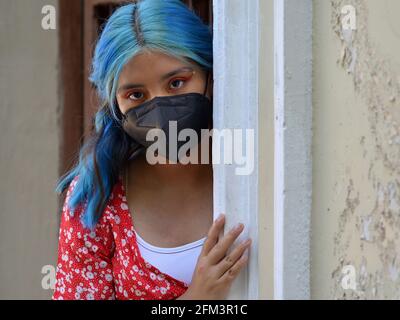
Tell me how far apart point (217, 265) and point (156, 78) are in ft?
1.68

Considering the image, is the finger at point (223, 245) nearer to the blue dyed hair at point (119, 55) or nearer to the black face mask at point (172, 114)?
the black face mask at point (172, 114)

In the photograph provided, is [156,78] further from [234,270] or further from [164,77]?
[234,270]

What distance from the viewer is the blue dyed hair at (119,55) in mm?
2203

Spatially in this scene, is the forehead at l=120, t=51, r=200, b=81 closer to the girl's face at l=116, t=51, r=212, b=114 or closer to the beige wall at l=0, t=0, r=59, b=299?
the girl's face at l=116, t=51, r=212, b=114

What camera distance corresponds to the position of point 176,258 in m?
2.27

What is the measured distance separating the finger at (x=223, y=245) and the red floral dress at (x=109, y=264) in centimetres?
28

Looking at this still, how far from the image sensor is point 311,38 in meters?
1.76

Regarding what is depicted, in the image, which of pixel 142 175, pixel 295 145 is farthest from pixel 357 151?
pixel 142 175

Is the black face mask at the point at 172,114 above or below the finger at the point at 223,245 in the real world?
above

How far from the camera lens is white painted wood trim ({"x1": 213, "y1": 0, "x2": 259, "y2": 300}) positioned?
1.91 m

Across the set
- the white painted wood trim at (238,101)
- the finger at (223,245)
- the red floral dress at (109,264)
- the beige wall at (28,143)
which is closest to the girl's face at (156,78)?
the white painted wood trim at (238,101)

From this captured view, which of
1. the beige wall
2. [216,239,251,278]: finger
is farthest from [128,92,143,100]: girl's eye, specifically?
the beige wall

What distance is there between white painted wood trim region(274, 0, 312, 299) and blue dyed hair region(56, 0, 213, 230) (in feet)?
1.65
